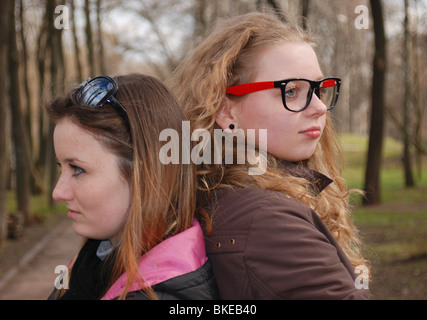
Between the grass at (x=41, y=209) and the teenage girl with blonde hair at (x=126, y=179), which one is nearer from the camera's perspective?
the teenage girl with blonde hair at (x=126, y=179)

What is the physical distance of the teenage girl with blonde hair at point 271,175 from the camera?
4.69 ft

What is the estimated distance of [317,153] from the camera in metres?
2.17

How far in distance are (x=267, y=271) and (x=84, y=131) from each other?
68 centimetres

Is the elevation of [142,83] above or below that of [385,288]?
above

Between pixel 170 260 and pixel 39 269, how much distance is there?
7.07 meters


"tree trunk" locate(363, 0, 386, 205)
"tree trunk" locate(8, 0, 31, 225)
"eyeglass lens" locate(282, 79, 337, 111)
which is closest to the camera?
"eyeglass lens" locate(282, 79, 337, 111)

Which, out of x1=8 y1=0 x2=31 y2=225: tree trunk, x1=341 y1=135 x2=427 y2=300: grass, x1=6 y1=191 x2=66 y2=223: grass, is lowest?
x1=6 y1=191 x2=66 y2=223: grass

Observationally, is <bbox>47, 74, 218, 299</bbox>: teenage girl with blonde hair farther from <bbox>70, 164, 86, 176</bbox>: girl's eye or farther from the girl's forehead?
the girl's forehead

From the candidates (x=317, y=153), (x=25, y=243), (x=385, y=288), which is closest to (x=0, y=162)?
(x=25, y=243)

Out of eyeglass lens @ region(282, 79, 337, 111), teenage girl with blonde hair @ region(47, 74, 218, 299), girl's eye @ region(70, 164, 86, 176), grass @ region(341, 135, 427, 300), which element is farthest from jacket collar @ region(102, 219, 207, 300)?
grass @ region(341, 135, 427, 300)

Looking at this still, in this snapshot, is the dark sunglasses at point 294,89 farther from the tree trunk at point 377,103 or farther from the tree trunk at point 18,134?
the tree trunk at point 377,103

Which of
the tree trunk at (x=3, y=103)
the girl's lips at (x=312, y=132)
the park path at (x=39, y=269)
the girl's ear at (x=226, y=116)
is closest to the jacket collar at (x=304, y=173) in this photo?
the girl's lips at (x=312, y=132)

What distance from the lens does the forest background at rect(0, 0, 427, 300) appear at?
372 inches
